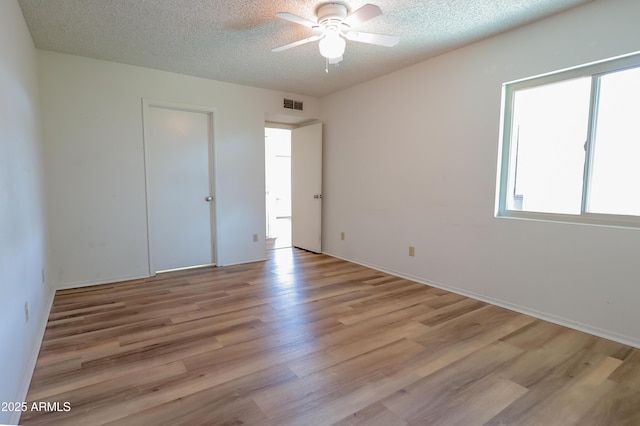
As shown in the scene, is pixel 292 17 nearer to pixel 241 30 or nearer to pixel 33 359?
pixel 241 30

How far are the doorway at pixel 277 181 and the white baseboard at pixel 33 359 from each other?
4.06 metres

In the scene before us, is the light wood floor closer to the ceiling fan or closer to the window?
the window

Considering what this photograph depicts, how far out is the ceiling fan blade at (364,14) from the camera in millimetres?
2078

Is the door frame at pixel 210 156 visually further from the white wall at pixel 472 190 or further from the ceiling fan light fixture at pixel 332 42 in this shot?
the ceiling fan light fixture at pixel 332 42

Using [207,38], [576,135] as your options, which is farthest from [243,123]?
[576,135]

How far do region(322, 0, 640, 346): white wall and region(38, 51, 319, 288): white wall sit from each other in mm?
2003

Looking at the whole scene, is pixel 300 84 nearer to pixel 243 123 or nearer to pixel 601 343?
pixel 243 123

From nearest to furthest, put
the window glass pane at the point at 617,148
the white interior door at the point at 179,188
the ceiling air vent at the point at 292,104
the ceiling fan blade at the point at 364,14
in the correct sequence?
1. the ceiling fan blade at the point at 364,14
2. the window glass pane at the point at 617,148
3. the white interior door at the point at 179,188
4. the ceiling air vent at the point at 292,104

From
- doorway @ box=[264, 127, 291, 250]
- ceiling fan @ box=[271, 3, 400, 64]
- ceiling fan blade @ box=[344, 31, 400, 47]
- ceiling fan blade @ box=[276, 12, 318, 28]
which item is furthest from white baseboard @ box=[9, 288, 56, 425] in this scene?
doorway @ box=[264, 127, 291, 250]

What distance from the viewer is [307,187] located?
5.39 metres

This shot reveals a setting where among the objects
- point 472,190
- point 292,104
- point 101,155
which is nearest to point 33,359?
A: point 101,155

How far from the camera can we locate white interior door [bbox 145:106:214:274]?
155 inches

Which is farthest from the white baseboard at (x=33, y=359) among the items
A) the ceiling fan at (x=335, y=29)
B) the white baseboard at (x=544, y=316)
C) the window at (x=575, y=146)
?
the window at (x=575, y=146)

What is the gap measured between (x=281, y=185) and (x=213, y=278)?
16.1 feet
